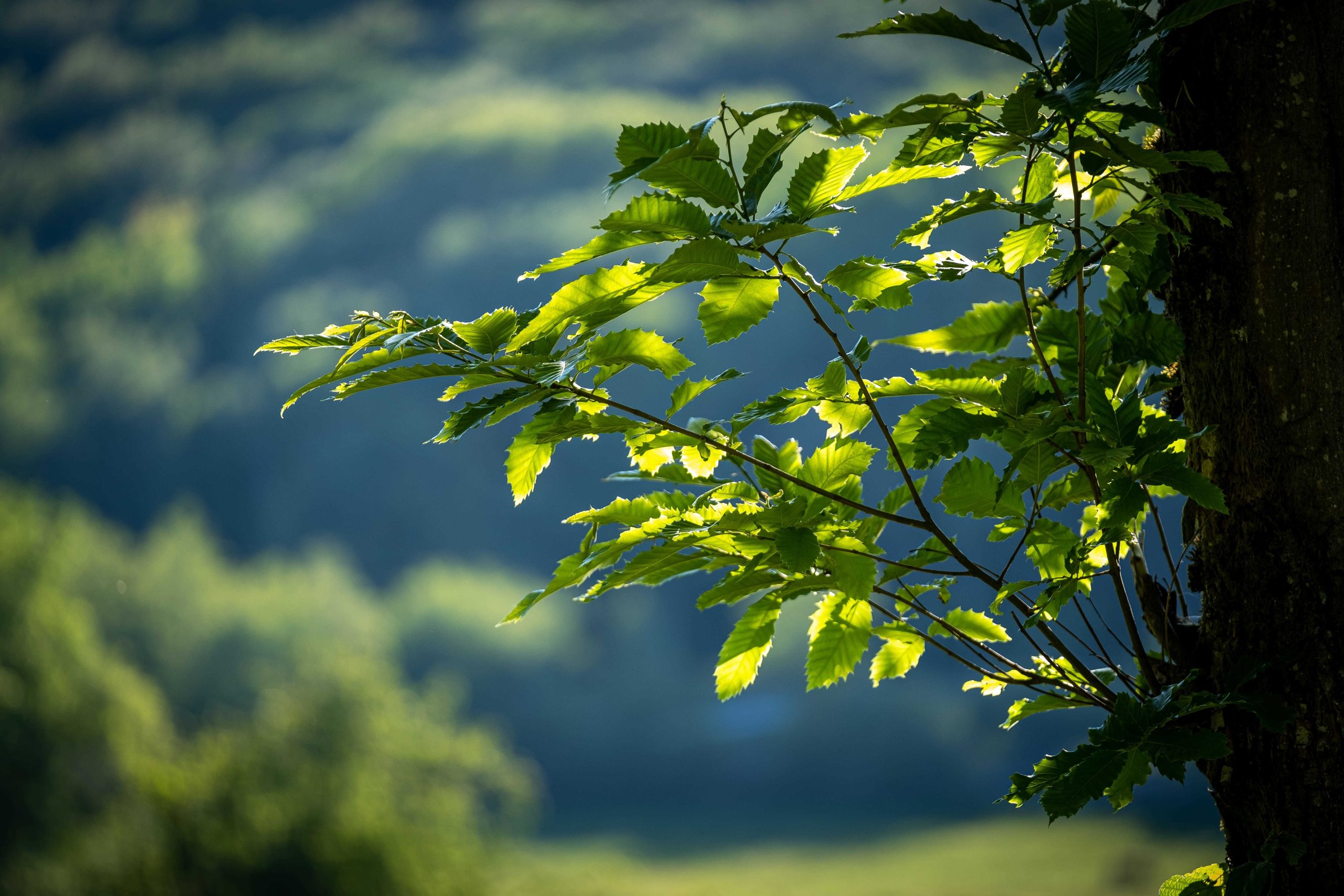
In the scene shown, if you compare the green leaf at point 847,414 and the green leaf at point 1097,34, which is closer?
the green leaf at point 1097,34

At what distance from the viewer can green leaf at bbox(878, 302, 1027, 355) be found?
0.70 m

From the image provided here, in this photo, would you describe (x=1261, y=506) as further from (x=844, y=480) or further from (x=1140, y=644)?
(x=844, y=480)

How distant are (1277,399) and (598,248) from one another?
0.44 meters

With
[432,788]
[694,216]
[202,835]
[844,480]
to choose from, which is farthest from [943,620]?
[202,835]

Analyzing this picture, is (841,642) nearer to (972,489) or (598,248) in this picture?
(972,489)

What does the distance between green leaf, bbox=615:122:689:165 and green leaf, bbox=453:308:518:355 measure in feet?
0.36

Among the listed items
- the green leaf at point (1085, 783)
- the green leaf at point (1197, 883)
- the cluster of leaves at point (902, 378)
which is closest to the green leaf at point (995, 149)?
the cluster of leaves at point (902, 378)

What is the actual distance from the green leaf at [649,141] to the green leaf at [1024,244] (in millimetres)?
230

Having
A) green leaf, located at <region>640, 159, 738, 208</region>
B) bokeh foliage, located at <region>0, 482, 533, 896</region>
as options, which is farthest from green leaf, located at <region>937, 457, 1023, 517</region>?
bokeh foliage, located at <region>0, 482, 533, 896</region>

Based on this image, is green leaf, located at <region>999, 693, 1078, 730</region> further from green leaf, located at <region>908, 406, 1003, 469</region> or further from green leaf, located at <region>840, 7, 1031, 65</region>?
green leaf, located at <region>840, 7, 1031, 65</region>

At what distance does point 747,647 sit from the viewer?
68 centimetres

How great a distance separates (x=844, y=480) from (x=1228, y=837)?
1.12ft

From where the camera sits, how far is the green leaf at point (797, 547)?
21.1 inches

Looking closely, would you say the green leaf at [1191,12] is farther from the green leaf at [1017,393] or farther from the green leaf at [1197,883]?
the green leaf at [1197,883]
